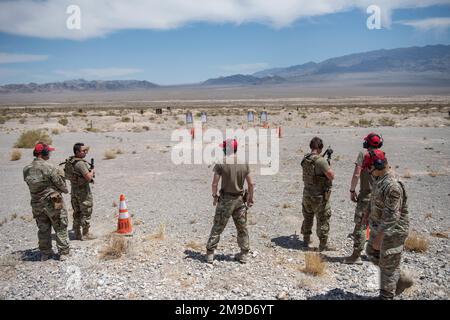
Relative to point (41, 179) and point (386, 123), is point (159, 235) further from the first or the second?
point (386, 123)

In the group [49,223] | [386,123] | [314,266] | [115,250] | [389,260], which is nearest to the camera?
[389,260]

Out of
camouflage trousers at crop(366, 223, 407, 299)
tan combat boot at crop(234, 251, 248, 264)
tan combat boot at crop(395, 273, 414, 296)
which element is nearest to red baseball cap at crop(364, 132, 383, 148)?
camouflage trousers at crop(366, 223, 407, 299)

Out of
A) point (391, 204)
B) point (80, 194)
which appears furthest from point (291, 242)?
point (80, 194)

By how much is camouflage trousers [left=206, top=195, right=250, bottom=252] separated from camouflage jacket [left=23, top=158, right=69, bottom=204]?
8.31ft

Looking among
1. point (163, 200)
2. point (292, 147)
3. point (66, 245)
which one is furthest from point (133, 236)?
point (292, 147)

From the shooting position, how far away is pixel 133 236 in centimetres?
798

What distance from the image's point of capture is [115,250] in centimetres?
667

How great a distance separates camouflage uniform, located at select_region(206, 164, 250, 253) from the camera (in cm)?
611

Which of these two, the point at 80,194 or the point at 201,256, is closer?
the point at 201,256

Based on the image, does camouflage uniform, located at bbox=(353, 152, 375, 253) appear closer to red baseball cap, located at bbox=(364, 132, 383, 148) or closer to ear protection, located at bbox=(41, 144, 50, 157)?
red baseball cap, located at bbox=(364, 132, 383, 148)

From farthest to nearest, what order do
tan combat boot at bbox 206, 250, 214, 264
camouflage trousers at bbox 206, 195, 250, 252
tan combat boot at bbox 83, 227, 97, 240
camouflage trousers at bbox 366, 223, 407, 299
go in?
tan combat boot at bbox 83, 227, 97, 240 → tan combat boot at bbox 206, 250, 214, 264 → camouflage trousers at bbox 206, 195, 250, 252 → camouflage trousers at bbox 366, 223, 407, 299

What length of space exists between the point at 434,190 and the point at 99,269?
32.2 ft

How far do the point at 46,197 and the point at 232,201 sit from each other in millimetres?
2974

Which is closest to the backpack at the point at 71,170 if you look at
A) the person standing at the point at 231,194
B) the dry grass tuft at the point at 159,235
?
the dry grass tuft at the point at 159,235
